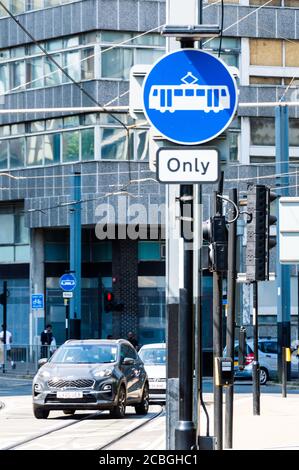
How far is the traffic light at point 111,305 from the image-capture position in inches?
2136

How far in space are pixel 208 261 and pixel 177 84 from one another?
29.1ft

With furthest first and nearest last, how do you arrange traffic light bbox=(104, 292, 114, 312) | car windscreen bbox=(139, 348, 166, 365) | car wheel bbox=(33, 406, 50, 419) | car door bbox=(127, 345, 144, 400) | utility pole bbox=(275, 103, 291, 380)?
traffic light bbox=(104, 292, 114, 312), utility pole bbox=(275, 103, 291, 380), car windscreen bbox=(139, 348, 166, 365), car door bbox=(127, 345, 144, 400), car wheel bbox=(33, 406, 50, 419)

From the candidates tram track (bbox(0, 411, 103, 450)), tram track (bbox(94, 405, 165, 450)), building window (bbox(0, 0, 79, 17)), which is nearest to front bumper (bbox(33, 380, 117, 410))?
tram track (bbox(0, 411, 103, 450))

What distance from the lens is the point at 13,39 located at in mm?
57875

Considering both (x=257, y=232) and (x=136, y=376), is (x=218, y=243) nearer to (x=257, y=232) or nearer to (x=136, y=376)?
(x=257, y=232)

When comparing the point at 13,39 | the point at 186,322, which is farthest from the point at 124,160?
the point at 186,322

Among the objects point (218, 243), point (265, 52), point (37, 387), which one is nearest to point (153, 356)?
point (37, 387)

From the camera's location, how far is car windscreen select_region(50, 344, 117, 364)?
26.8m

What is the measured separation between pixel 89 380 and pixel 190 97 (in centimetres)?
Answer: 1486

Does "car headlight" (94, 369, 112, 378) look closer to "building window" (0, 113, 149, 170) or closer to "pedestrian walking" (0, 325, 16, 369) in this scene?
"pedestrian walking" (0, 325, 16, 369)

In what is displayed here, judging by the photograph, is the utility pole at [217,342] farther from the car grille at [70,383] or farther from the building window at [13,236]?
the building window at [13,236]

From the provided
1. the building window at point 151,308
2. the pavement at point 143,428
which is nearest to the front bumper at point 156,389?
the pavement at point 143,428

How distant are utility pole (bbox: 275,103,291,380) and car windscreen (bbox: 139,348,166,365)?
356 inches

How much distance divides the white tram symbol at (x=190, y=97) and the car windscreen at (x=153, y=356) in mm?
22144
